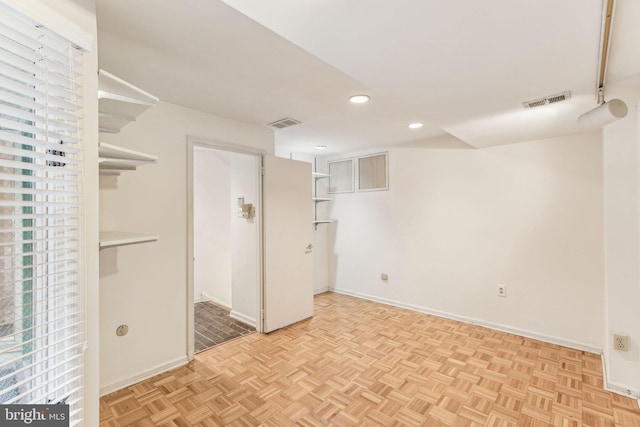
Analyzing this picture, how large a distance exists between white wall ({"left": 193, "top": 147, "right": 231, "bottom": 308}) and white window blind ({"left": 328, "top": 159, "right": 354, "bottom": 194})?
5.62ft

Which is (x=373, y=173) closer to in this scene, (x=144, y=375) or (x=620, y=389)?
(x=620, y=389)

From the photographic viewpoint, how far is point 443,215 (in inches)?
148

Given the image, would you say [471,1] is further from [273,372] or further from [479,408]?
[273,372]

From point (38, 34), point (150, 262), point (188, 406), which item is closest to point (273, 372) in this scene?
point (188, 406)

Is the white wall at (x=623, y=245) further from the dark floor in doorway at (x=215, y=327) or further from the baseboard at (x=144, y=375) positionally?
the baseboard at (x=144, y=375)

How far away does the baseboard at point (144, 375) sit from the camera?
7.30ft

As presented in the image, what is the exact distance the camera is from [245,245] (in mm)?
3574

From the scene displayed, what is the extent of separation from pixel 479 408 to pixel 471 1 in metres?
2.41

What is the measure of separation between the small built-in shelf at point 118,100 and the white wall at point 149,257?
734 mm

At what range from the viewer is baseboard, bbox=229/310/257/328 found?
3.53m

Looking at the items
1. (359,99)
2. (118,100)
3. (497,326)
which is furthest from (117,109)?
(497,326)

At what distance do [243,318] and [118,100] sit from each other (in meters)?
2.95

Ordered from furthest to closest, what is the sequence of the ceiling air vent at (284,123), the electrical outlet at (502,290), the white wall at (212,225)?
the white wall at (212,225) → the electrical outlet at (502,290) → the ceiling air vent at (284,123)

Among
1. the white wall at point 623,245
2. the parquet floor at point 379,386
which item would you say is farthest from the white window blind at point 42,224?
the white wall at point 623,245
